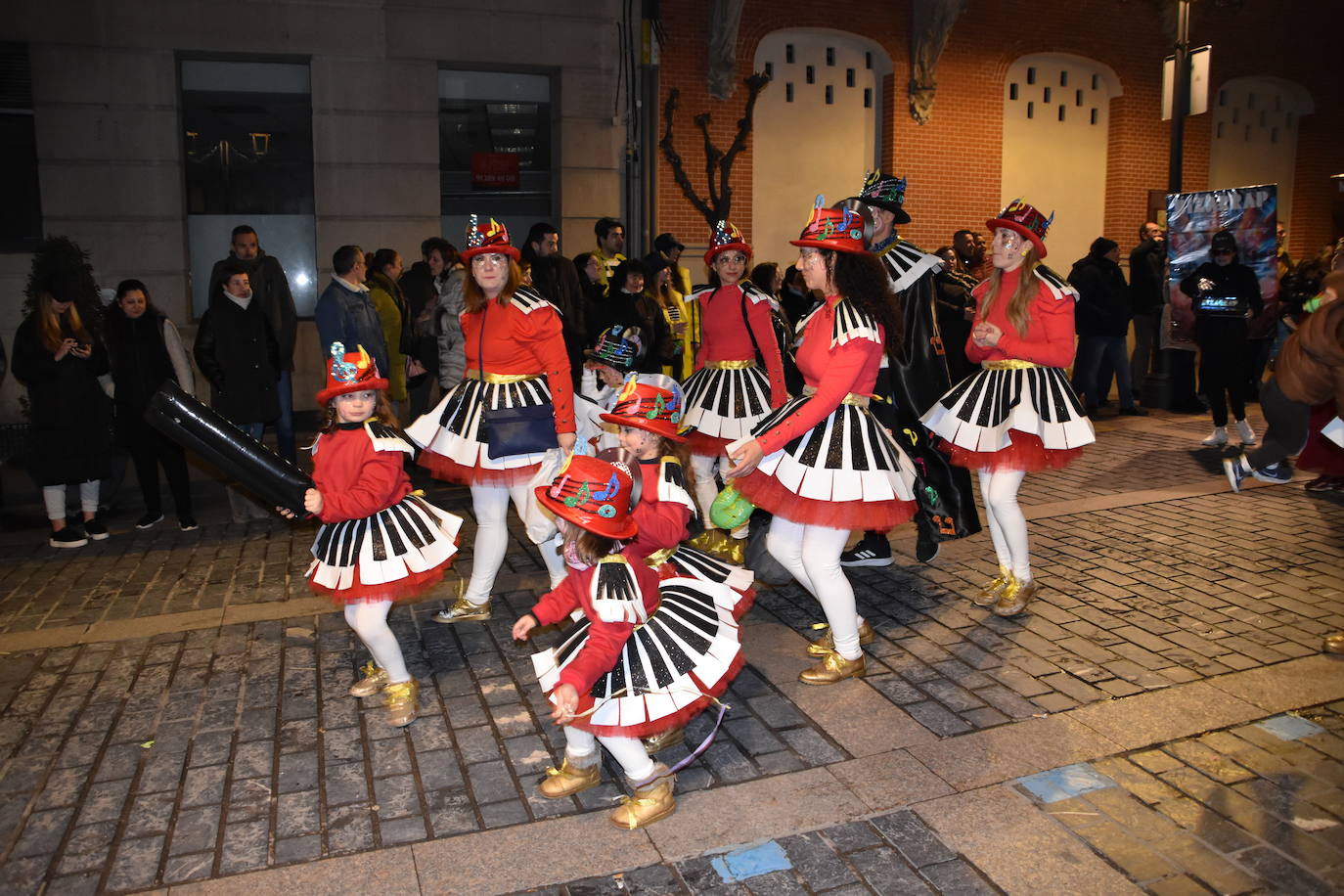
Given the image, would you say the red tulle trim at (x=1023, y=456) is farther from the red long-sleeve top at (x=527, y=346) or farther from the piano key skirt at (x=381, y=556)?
the piano key skirt at (x=381, y=556)

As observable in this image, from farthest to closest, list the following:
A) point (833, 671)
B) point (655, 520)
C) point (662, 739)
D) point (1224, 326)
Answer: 1. point (1224, 326)
2. point (833, 671)
3. point (662, 739)
4. point (655, 520)

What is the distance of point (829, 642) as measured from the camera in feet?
16.8

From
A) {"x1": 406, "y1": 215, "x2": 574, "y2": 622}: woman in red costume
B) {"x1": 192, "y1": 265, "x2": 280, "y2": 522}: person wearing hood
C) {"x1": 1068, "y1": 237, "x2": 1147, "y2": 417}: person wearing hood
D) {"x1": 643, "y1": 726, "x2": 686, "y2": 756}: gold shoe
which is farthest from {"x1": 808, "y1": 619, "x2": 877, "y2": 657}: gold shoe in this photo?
{"x1": 1068, "y1": 237, "x2": 1147, "y2": 417}: person wearing hood

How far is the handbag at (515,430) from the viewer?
5316 millimetres

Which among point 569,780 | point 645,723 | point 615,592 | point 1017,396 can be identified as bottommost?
point 569,780

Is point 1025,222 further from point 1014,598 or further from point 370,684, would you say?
point 370,684

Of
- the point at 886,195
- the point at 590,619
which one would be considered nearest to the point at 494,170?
the point at 886,195

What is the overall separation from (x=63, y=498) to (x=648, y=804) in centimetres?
584

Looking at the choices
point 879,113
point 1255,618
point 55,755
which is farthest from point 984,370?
point 879,113

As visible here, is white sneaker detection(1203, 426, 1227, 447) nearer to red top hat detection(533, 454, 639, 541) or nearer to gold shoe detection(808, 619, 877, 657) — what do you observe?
gold shoe detection(808, 619, 877, 657)

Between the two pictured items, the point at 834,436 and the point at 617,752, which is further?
the point at 834,436

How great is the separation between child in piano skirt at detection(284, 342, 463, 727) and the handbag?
0.79 metres

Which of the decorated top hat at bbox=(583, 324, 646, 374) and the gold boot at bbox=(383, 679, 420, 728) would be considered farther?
the decorated top hat at bbox=(583, 324, 646, 374)

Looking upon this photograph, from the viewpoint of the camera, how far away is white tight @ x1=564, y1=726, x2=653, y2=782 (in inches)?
144
